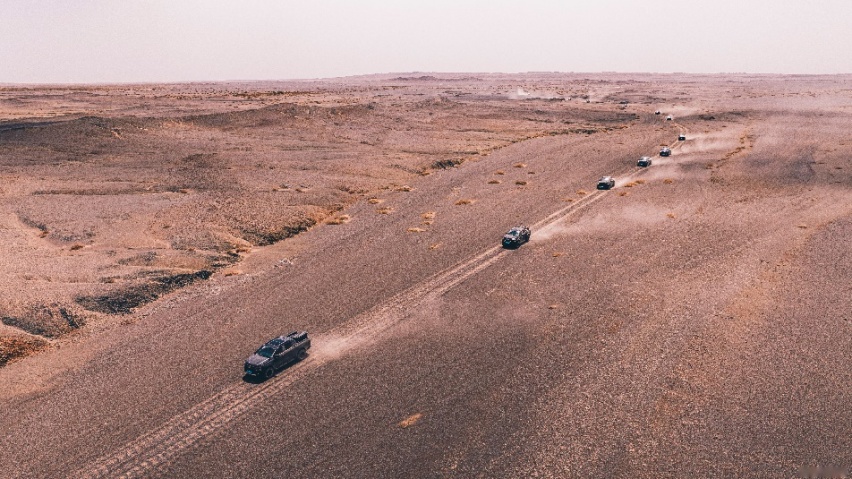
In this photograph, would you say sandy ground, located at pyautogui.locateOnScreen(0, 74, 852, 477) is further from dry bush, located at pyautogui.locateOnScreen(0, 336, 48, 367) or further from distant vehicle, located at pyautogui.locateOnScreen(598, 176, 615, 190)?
distant vehicle, located at pyautogui.locateOnScreen(598, 176, 615, 190)

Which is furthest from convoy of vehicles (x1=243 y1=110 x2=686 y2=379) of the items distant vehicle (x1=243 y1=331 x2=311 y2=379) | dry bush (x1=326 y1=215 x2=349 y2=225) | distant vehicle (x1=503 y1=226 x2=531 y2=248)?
dry bush (x1=326 y1=215 x2=349 y2=225)

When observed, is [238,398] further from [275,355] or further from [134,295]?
[134,295]

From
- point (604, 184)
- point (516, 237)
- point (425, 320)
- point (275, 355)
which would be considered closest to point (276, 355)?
point (275, 355)

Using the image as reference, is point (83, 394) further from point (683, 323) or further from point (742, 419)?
point (683, 323)

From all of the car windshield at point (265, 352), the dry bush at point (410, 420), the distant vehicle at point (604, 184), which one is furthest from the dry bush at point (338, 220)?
the distant vehicle at point (604, 184)

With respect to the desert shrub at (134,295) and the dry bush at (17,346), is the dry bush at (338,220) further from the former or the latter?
the dry bush at (17,346)
